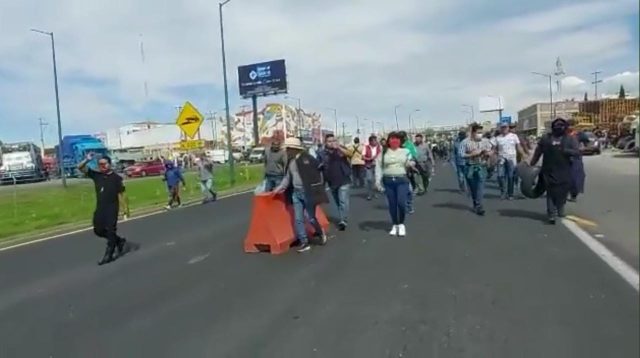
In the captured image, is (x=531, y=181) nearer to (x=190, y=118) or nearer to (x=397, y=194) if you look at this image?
(x=397, y=194)

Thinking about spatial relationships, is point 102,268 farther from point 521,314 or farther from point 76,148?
point 76,148

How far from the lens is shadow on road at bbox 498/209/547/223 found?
35.1 ft

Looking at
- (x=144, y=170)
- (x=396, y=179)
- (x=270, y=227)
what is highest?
(x=396, y=179)

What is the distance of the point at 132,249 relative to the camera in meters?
10.4

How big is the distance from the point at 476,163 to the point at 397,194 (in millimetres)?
2621

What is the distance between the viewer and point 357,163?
Result: 1938 centimetres

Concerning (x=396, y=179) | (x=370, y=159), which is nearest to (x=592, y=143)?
(x=396, y=179)

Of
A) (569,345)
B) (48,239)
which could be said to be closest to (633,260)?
(569,345)

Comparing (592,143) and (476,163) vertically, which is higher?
(592,143)

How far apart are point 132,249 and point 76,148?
4672cm

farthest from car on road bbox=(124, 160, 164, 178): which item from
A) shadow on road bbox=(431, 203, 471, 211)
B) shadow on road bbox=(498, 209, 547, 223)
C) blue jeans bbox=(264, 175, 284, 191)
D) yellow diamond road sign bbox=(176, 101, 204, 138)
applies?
shadow on road bbox=(498, 209, 547, 223)

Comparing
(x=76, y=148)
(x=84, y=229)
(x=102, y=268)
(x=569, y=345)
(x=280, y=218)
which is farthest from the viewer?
(x=76, y=148)

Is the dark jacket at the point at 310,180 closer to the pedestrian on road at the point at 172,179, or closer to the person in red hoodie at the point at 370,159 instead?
the person in red hoodie at the point at 370,159

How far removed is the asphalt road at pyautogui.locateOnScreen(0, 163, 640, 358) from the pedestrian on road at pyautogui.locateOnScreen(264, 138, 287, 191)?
1.51 m
